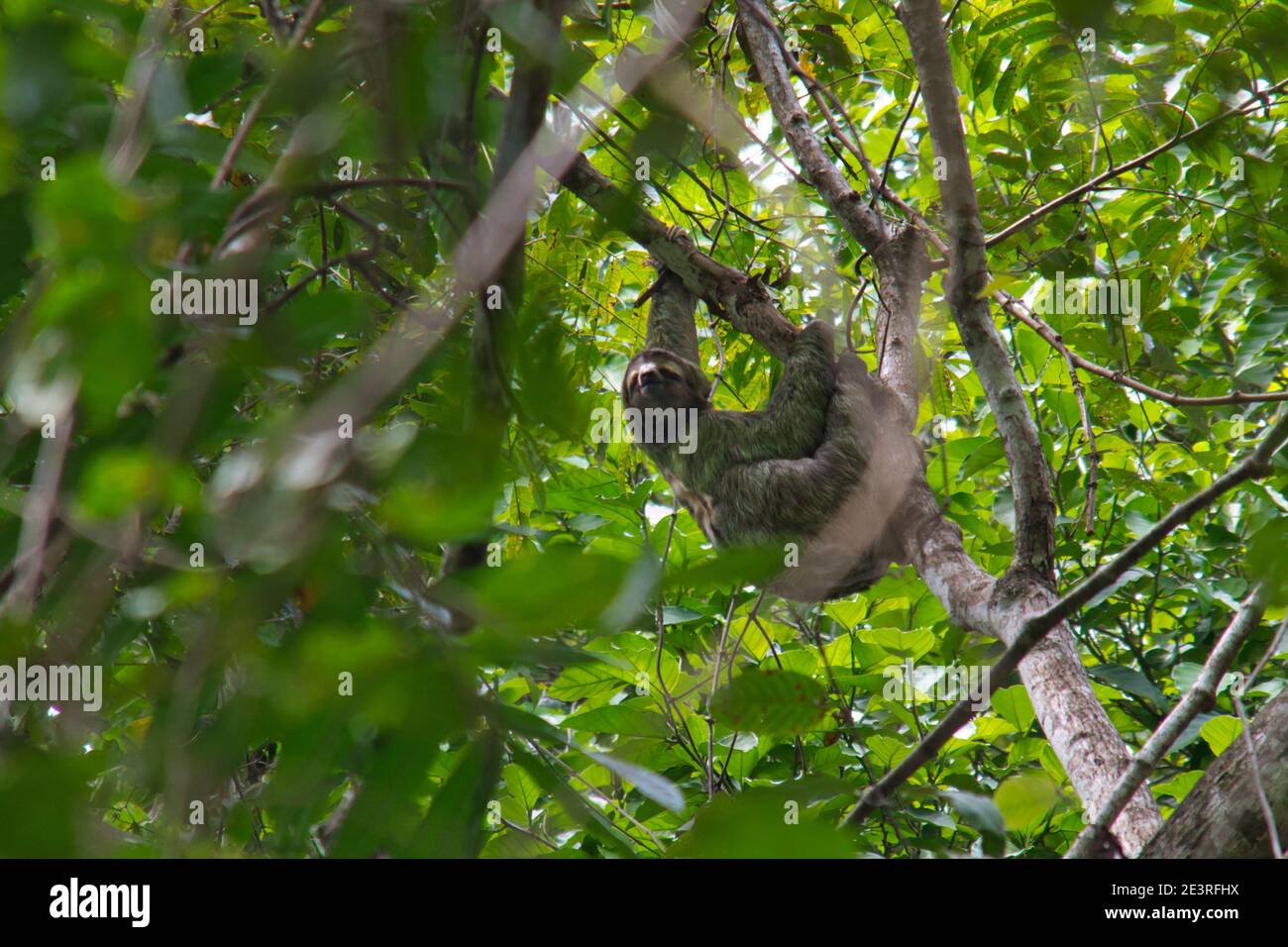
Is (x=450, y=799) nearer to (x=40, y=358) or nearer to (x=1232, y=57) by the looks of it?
(x=40, y=358)

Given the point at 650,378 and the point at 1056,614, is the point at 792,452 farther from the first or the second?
the point at 1056,614

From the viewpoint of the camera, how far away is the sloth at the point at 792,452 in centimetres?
584

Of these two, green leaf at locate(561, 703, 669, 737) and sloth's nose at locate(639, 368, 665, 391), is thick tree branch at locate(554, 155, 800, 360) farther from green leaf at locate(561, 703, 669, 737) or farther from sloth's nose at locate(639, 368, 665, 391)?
green leaf at locate(561, 703, 669, 737)

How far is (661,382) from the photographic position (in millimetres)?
6258

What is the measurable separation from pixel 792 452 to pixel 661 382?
94cm

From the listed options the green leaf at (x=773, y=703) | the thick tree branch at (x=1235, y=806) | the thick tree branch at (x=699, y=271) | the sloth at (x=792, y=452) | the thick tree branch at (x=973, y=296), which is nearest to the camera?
the green leaf at (x=773, y=703)

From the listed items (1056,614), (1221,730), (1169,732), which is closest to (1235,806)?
(1169,732)

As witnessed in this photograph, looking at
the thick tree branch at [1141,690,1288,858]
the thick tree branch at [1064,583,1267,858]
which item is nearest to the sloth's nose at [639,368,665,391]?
the thick tree branch at [1064,583,1267,858]

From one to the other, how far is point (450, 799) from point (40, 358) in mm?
927

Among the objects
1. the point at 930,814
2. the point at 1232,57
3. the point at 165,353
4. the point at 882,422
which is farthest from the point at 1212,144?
the point at 165,353

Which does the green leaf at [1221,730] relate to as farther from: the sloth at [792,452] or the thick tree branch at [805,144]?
the thick tree branch at [805,144]

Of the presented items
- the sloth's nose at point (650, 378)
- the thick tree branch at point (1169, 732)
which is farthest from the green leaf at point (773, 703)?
the sloth's nose at point (650, 378)

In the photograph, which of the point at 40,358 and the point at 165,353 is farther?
the point at 165,353
